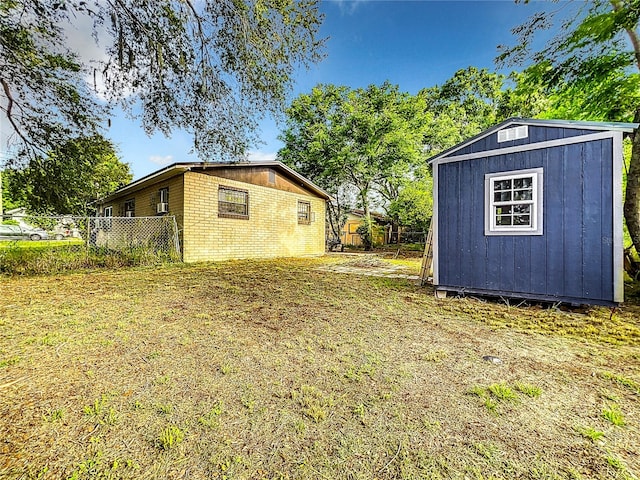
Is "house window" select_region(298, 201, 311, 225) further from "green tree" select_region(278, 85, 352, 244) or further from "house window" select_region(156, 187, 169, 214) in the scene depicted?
"house window" select_region(156, 187, 169, 214)

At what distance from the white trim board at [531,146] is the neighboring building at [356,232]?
1340 cm

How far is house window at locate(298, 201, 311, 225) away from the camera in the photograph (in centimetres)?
1272

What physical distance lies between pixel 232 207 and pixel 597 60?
965cm

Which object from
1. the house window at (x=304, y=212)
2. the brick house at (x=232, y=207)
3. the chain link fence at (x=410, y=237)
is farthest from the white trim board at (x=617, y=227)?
the chain link fence at (x=410, y=237)

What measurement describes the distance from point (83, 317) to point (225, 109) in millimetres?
3819

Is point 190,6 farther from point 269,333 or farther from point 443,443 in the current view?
point 443,443

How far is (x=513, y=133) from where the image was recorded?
14.6 feet

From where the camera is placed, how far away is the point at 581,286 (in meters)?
3.87

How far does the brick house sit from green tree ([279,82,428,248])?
4.18 m

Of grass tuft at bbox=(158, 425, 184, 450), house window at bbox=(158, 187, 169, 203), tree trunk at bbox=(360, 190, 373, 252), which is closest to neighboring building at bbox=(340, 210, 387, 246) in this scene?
tree trunk at bbox=(360, 190, 373, 252)

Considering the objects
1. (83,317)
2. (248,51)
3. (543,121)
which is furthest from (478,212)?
(83,317)

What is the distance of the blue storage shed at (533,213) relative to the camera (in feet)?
12.2

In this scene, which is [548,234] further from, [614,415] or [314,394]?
[314,394]

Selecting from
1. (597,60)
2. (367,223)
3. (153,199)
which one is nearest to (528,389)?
(597,60)
